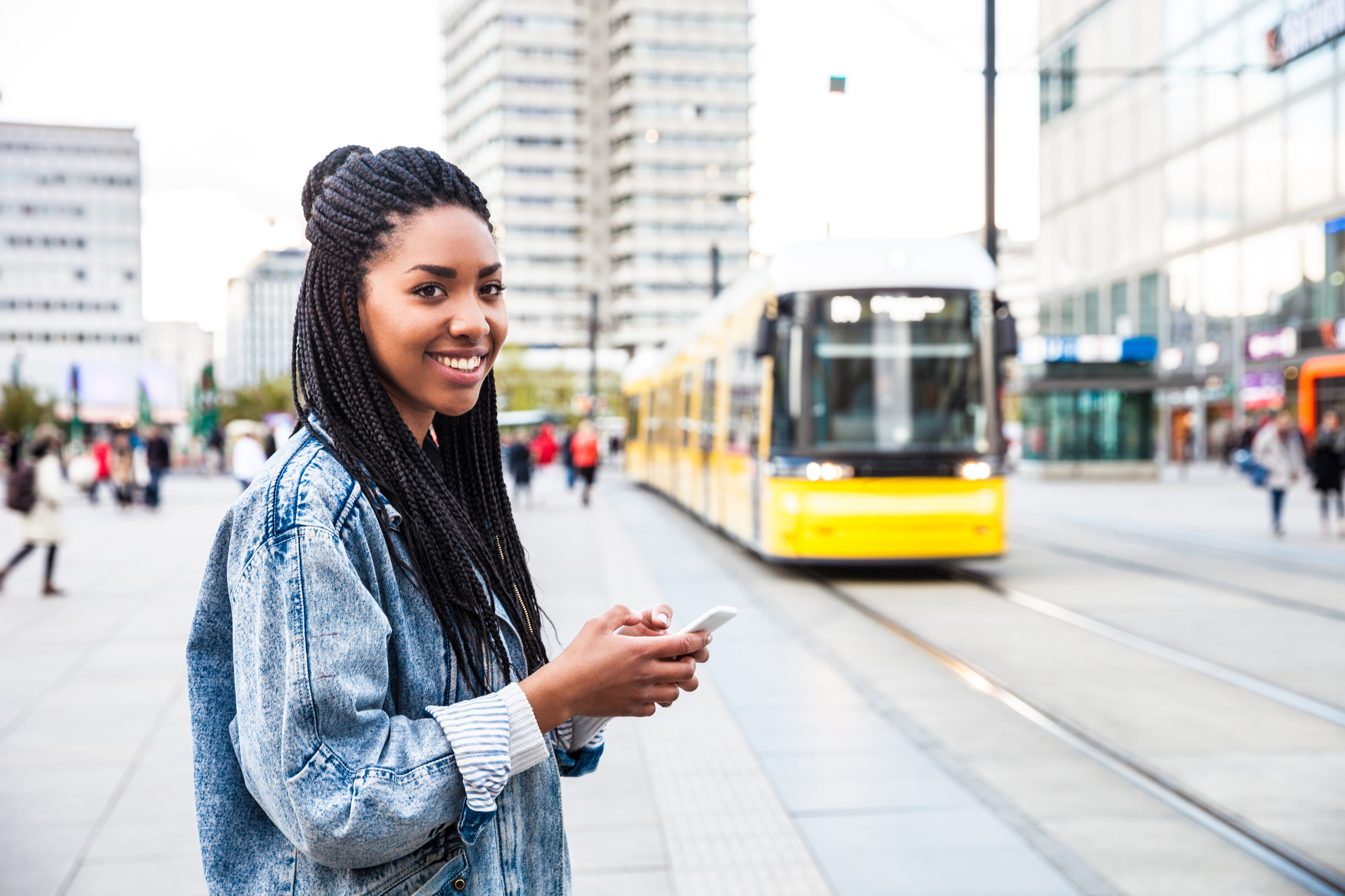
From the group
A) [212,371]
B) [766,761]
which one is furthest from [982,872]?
[212,371]

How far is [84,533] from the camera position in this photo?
16.9 m

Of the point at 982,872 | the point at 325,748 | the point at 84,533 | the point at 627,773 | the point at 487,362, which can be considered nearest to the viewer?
the point at 325,748

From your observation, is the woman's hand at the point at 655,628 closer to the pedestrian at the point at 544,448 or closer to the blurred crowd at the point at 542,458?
the blurred crowd at the point at 542,458

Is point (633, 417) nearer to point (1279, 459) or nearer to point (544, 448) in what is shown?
point (544, 448)

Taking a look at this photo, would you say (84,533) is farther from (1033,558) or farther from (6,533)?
(1033,558)

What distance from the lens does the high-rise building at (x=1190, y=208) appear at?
3127cm

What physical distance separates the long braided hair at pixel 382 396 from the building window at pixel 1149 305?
41.2m

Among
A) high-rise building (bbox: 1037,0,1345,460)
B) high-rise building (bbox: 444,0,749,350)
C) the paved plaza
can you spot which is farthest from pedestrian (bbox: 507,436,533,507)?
high-rise building (bbox: 444,0,749,350)

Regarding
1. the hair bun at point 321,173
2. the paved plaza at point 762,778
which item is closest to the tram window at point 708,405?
the paved plaza at point 762,778

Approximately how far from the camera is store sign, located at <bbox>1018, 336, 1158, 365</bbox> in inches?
1198

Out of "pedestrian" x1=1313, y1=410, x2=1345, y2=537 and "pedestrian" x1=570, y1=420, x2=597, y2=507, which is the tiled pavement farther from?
"pedestrian" x1=570, y1=420, x2=597, y2=507

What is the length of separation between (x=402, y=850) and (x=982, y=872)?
122 inches

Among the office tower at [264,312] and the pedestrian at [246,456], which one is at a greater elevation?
the office tower at [264,312]

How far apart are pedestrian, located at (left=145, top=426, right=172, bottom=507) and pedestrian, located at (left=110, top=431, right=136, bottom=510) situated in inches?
11.4
